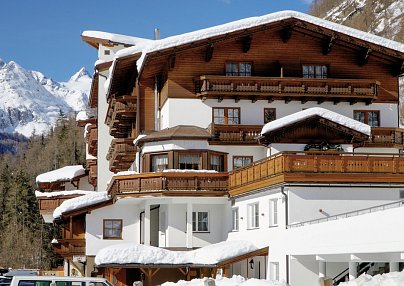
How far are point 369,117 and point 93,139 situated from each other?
2642 cm

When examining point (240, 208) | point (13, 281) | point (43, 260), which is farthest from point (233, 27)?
point (43, 260)

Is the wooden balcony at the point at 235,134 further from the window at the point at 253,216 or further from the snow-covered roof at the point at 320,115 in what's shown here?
the window at the point at 253,216

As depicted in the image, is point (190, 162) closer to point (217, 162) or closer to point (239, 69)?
point (217, 162)

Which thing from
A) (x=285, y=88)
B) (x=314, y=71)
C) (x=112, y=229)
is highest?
(x=314, y=71)

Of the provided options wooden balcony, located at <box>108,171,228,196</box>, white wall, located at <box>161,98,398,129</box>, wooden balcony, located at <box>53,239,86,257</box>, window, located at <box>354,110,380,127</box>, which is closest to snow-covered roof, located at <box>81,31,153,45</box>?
white wall, located at <box>161,98,398,129</box>

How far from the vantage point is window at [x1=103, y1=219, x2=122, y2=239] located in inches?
1752

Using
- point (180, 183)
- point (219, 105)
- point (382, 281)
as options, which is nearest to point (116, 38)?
point (219, 105)

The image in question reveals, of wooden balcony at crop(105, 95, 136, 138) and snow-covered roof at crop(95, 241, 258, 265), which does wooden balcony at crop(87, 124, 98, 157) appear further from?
snow-covered roof at crop(95, 241, 258, 265)

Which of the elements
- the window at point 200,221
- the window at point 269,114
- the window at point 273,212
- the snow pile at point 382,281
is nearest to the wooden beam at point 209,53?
the window at point 269,114

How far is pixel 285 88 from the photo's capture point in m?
42.8

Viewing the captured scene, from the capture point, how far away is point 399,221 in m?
23.3

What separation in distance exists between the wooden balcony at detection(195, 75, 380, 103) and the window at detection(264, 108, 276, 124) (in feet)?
2.16

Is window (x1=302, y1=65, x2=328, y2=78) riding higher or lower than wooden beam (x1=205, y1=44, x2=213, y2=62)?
lower

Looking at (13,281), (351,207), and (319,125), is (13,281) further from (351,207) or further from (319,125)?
(319,125)
